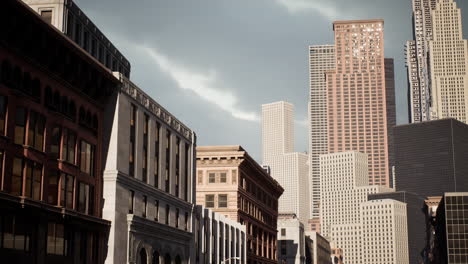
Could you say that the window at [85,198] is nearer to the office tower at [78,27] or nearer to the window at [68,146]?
the window at [68,146]

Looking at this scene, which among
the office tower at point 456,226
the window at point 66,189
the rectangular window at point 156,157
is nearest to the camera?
the window at point 66,189

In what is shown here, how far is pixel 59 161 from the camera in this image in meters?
53.0

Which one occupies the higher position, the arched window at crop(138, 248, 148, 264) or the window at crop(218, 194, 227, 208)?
the window at crop(218, 194, 227, 208)

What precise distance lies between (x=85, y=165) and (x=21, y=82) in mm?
12017

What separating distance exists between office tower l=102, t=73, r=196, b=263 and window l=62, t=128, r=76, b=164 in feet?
19.0

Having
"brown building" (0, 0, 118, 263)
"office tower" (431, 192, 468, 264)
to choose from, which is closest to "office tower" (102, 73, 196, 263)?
"brown building" (0, 0, 118, 263)

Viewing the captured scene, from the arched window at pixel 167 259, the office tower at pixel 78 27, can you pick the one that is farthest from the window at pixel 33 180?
the office tower at pixel 78 27

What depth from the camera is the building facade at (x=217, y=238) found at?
86.4 metres

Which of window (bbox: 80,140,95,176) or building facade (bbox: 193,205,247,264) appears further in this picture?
building facade (bbox: 193,205,247,264)

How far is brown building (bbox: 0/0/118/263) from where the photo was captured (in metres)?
45.6

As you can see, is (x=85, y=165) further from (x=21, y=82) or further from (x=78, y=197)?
(x=21, y=82)

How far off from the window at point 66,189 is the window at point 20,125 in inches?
246

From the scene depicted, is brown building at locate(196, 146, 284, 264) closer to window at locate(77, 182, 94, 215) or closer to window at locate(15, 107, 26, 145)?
window at locate(77, 182, 94, 215)

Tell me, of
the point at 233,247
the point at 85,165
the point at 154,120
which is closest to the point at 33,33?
the point at 85,165
